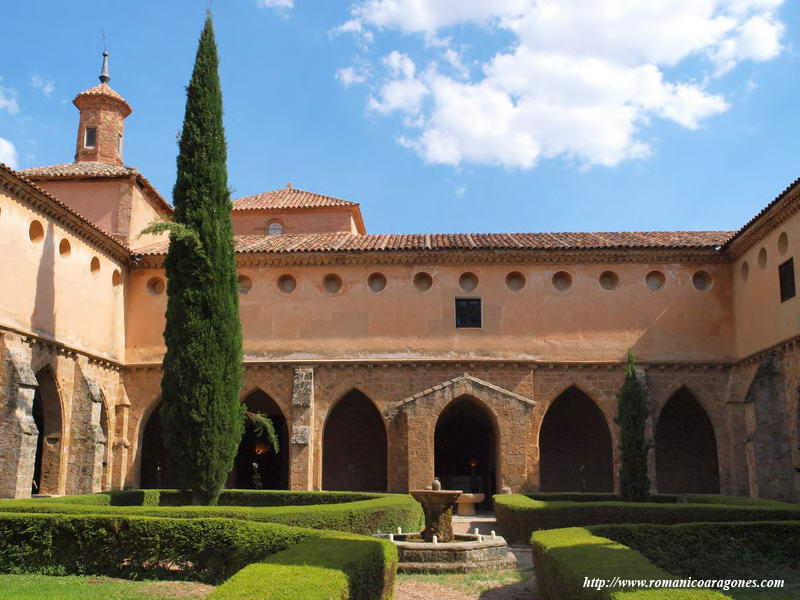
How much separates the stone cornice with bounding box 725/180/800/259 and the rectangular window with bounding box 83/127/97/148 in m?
21.5

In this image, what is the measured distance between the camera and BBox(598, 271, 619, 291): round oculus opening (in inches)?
976

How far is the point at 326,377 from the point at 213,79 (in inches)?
358

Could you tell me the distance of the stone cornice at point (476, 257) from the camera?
24.5 meters

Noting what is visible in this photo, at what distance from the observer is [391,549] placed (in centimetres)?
985

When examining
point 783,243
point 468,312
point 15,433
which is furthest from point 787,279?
point 15,433

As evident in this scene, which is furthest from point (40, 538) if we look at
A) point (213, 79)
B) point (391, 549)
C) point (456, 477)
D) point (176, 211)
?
point (456, 477)

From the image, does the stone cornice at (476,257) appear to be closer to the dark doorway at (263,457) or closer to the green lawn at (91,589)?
the dark doorway at (263,457)

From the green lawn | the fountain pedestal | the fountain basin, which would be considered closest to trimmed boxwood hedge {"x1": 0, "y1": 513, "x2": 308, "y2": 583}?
Result: the green lawn

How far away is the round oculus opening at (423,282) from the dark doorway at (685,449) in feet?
27.5

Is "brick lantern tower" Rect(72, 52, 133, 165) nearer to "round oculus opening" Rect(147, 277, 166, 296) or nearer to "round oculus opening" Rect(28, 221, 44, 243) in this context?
"round oculus opening" Rect(147, 277, 166, 296)

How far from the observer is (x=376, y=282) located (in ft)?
82.8

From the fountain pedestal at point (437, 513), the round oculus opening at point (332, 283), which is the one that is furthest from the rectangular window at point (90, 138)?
the fountain pedestal at point (437, 513)

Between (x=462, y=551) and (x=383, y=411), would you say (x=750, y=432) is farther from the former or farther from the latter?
(x=462, y=551)

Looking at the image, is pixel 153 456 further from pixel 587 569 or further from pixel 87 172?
pixel 587 569
